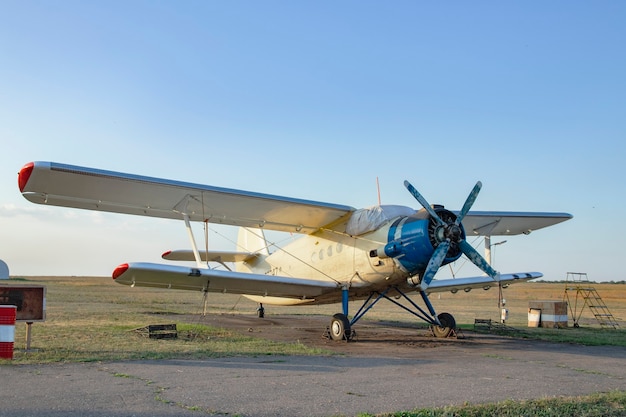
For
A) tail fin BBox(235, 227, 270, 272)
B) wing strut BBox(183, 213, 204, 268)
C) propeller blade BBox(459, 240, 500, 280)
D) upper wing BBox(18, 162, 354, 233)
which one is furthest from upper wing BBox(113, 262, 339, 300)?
tail fin BBox(235, 227, 270, 272)

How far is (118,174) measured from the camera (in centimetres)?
1386

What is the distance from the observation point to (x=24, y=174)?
13242mm

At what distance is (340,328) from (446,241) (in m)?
3.74

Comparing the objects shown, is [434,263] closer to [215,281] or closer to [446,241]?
[446,241]

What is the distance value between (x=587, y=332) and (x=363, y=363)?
43.2ft

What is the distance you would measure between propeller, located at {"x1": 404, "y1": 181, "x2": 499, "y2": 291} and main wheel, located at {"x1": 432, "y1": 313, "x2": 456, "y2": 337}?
2.20 meters

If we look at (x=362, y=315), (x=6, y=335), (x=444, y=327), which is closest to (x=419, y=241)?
(x=362, y=315)

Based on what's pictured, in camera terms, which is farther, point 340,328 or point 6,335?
point 340,328

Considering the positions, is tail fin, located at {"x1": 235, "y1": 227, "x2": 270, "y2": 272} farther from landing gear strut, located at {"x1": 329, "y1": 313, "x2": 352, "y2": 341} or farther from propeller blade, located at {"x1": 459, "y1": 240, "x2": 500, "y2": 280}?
propeller blade, located at {"x1": 459, "y1": 240, "x2": 500, "y2": 280}

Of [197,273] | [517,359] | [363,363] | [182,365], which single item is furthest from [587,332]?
[182,365]

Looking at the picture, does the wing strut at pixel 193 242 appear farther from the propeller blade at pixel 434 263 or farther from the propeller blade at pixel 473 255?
the propeller blade at pixel 473 255

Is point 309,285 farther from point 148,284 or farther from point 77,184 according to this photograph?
point 77,184

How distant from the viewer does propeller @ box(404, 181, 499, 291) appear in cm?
1426

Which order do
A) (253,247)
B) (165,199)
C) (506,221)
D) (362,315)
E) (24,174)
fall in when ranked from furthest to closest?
(253,247)
(506,221)
(362,315)
(165,199)
(24,174)
